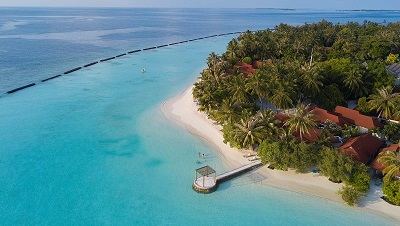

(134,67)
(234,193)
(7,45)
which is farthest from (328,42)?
(7,45)

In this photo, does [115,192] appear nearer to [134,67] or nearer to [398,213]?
[398,213]

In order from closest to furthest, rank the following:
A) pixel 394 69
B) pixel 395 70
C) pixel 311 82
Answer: pixel 311 82 → pixel 395 70 → pixel 394 69

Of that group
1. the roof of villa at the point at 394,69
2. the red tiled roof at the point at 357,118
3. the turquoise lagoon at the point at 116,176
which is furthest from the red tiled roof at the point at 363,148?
the roof of villa at the point at 394,69

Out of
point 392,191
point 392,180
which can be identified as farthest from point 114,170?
point 392,180

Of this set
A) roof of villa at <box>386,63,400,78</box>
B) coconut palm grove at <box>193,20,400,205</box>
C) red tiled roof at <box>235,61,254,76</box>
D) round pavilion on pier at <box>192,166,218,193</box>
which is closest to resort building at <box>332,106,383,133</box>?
coconut palm grove at <box>193,20,400,205</box>

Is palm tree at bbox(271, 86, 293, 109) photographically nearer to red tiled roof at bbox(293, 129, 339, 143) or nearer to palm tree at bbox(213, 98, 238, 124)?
palm tree at bbox(213, 98, 238, 124)

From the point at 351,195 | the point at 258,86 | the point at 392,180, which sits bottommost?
the point at 351,195

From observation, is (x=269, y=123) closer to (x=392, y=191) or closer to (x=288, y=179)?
(x=288, y=179)
